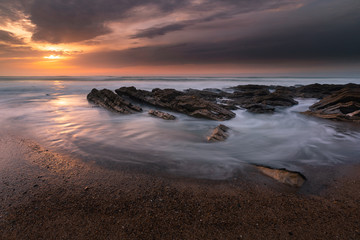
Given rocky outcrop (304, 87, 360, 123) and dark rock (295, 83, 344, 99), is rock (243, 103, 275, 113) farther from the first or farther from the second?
dark rock (295, 83, 344, 99)

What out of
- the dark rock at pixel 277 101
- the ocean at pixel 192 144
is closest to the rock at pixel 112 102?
the ocean at pixel 192 144

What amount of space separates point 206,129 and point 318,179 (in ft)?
15.4

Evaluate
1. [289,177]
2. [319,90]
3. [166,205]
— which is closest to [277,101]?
[319,90]

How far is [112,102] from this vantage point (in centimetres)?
1249

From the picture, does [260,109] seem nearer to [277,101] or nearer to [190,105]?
[277,101]

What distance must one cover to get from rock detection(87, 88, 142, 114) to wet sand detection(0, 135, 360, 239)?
7.74 meters

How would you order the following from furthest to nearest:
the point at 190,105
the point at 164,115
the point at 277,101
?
the point at 277,101 → the point at 190,105 → the point at 164,115

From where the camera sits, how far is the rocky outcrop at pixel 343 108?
9170 mm

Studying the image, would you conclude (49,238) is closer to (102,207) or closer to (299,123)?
(102,207)

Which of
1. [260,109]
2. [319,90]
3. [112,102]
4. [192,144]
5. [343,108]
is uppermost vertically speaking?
[319,90]

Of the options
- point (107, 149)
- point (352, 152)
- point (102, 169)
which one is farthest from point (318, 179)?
point (107, 149)

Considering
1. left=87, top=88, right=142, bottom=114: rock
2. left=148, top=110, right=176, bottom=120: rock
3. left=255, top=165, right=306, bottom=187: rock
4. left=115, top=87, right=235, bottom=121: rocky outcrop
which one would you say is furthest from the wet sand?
left=87, top=88, right=142, bottom=114: rock

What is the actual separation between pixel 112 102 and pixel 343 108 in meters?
13.9

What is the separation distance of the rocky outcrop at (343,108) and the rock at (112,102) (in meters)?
10.7
